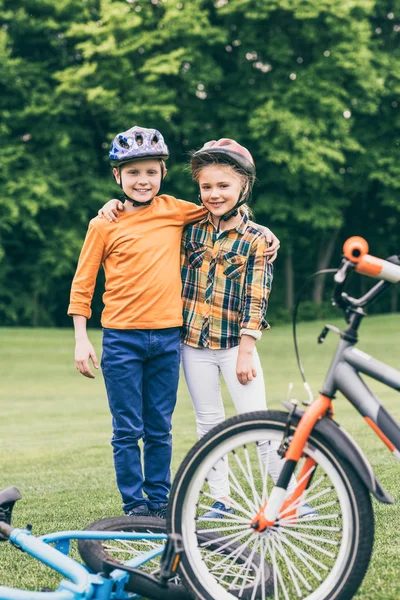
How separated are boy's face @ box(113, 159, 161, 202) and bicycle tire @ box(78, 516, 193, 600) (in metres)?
1.58

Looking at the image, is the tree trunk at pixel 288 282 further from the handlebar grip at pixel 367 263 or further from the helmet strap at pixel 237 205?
the handlebar grip at pixel 367 263

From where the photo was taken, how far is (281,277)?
37.4 m

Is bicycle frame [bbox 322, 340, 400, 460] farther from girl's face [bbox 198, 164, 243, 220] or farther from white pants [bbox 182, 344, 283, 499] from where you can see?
girl's face [bbox 198, 164, 243, 220]

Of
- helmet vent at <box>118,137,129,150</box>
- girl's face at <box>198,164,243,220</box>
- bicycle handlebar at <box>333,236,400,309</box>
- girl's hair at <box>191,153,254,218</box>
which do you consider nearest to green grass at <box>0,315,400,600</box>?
bicycle handlebar at <box>333,236,400,309</box>

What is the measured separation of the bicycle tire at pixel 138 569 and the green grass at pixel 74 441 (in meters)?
0.28

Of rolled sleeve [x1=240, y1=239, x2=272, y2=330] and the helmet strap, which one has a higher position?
the helmet strap

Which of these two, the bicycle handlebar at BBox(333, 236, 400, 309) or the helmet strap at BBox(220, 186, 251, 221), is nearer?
the bicycle handlebar at BBox(333, 236, 400, 309)

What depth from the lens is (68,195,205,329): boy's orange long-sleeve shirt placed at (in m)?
4.09

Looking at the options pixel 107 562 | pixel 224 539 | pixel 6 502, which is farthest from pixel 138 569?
pixel 6 502

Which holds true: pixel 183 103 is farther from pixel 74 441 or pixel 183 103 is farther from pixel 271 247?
pixel 271 247

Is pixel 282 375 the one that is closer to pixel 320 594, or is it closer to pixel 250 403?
pixel 250 403

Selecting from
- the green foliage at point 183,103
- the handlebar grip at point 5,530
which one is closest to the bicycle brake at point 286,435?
the handlebar grip at point 5,530

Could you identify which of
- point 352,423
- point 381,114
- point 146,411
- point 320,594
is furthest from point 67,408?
point 381,114

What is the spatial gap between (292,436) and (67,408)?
993 cm
